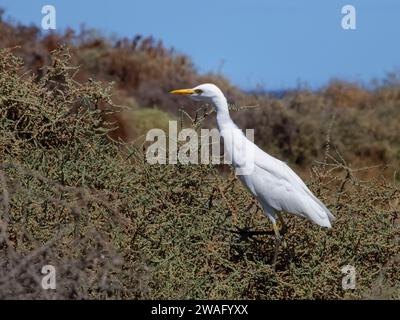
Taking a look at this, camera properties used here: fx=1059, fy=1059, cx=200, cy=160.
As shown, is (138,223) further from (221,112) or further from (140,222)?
(221,112)

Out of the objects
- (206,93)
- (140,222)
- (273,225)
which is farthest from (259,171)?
(140,222)

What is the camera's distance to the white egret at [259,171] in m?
8.21

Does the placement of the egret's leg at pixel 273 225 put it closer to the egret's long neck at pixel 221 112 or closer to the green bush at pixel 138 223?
the green bush at pixel 138 223

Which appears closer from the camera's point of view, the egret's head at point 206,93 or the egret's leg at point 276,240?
the egret's leg at point 276,240

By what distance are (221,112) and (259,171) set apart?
1.82 ft

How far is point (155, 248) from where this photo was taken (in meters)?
8.02

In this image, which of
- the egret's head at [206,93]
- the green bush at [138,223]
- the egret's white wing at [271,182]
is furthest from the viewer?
the egret's head at [206,93]

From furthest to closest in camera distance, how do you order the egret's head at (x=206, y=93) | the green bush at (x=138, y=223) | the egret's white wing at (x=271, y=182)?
the egret's head at (x=206, y=93)
the egret's white wing at (x=271, y=182)
the green bush at (x=138, y=223)

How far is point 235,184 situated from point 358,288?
177 centimetres

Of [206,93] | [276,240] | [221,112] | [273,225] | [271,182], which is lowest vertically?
[276,240]

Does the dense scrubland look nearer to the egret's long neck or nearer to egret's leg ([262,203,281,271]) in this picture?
egret's leg ([262,203,281,271])

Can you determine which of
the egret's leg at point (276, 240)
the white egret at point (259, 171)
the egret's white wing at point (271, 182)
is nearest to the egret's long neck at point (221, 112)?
the white egret at point (259, 171)

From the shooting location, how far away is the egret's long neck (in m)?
8.34

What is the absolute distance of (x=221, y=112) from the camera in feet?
27.5
